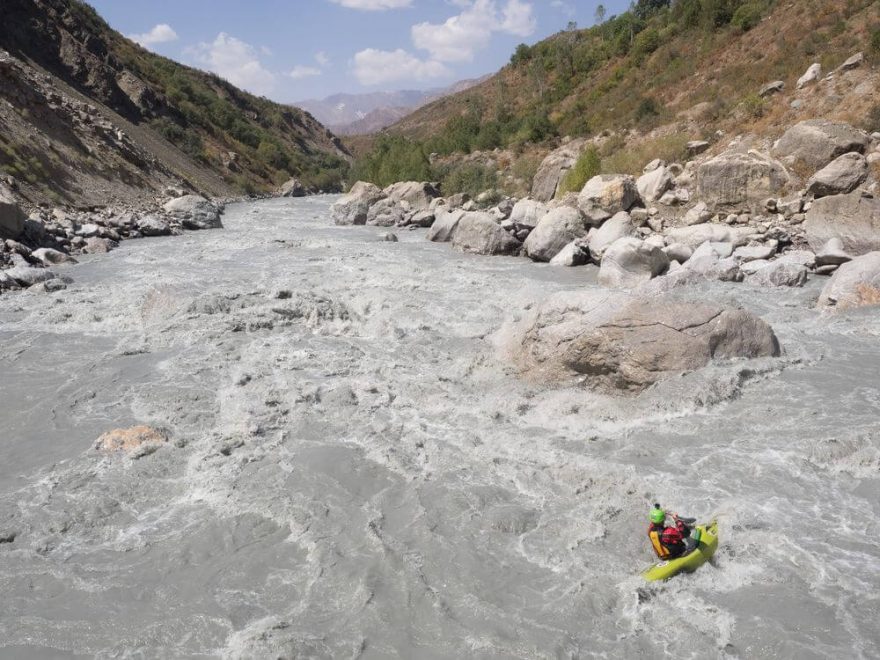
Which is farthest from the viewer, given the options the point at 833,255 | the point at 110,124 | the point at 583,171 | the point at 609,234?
the point at 110,124

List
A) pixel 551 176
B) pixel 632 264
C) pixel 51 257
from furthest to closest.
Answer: pixel 551 176 < pixel 51 257 < pixel 632 264

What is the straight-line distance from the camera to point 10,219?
16906mm

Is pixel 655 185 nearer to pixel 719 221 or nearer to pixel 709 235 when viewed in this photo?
pixel 719 221

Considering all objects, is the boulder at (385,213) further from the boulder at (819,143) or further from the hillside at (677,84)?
the boulder at (819,143)

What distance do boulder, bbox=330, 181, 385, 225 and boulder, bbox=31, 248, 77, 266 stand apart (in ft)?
44.7

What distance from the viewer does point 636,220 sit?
18719 millimetres

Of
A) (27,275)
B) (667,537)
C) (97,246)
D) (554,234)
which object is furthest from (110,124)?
(667,537)

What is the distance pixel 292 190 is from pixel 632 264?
4998cm

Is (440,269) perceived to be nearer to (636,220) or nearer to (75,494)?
(636,220)

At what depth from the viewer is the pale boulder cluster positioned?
14.3m

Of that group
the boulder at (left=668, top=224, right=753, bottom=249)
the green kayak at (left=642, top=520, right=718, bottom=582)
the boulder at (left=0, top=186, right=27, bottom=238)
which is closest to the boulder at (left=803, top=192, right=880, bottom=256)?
the boulder at (left=668, top=224, right=753, bottom=249)

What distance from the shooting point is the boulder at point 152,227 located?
915 inches

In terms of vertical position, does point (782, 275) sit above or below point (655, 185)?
below

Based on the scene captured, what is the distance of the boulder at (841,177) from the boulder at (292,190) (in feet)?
162
